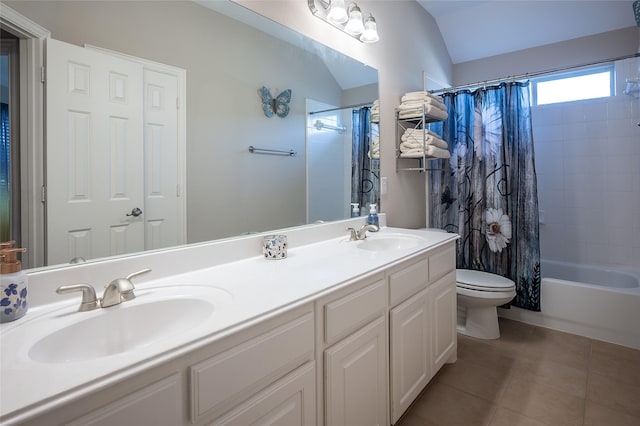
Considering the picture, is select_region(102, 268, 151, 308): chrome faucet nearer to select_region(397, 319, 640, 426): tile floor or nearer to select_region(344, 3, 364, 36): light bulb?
select_region(397, 319, 640, 426): tile floor

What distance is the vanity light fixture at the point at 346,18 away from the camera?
181 centimetres

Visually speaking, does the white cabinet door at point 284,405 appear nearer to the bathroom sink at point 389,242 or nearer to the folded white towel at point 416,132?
the bathroom sink at point 389,242

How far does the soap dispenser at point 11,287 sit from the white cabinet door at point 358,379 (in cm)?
83

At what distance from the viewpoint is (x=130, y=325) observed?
918 mm

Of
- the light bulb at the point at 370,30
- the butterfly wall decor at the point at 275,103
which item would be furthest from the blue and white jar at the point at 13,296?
the light bulb at the point at 370,30

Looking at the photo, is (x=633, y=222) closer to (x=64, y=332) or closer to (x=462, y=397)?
(x=462, y=397)

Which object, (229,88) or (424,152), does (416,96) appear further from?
(229,88)

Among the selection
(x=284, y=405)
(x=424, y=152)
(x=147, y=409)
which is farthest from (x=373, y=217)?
(x=147, y=409)

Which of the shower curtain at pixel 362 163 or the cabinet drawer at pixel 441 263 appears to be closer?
the cabinet drawer at pixel 441 263

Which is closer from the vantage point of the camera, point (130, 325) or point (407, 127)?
point (130, 325)

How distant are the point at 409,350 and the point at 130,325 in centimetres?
116

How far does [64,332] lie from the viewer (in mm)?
791

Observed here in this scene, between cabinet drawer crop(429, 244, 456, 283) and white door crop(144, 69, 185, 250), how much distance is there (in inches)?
47.9

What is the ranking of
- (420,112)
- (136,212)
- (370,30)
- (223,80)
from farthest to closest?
(420,112), (370,30), (223,80), (136,212)
